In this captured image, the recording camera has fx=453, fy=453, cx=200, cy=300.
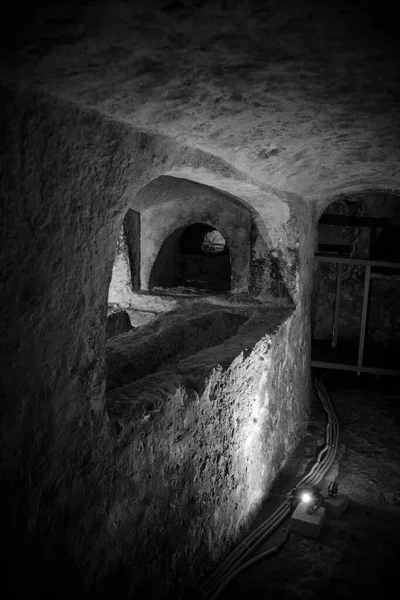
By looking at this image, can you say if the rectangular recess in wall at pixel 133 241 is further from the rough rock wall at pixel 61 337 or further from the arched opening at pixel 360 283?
the rough rock wall at pixel 61 337

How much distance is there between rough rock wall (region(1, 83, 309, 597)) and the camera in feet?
4.59

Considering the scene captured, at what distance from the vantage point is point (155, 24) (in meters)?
1.12

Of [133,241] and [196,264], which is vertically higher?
[133,241]

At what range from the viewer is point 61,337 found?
1.61 metres

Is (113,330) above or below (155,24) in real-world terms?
below

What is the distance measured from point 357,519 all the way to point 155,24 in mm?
3898

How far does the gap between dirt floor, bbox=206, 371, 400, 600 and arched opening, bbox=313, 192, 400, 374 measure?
1.78 m

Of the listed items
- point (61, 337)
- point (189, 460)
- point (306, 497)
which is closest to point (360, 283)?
point (306, 497)

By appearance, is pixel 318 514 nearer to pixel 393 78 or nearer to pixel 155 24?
pixel 393 78

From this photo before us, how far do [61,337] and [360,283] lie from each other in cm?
740

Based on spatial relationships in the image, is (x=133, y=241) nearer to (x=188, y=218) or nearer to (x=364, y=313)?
(x=188, y=218)

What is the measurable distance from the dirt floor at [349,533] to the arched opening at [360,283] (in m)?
1.78

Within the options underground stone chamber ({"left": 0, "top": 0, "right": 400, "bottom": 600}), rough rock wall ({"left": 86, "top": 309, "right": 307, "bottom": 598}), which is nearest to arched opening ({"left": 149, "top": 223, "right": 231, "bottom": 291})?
rough rock wall ({"left": 86, "top": 309, "right": 307, "bottom": 598})

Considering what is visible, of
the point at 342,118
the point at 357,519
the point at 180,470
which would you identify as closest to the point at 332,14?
the point at 342,118
